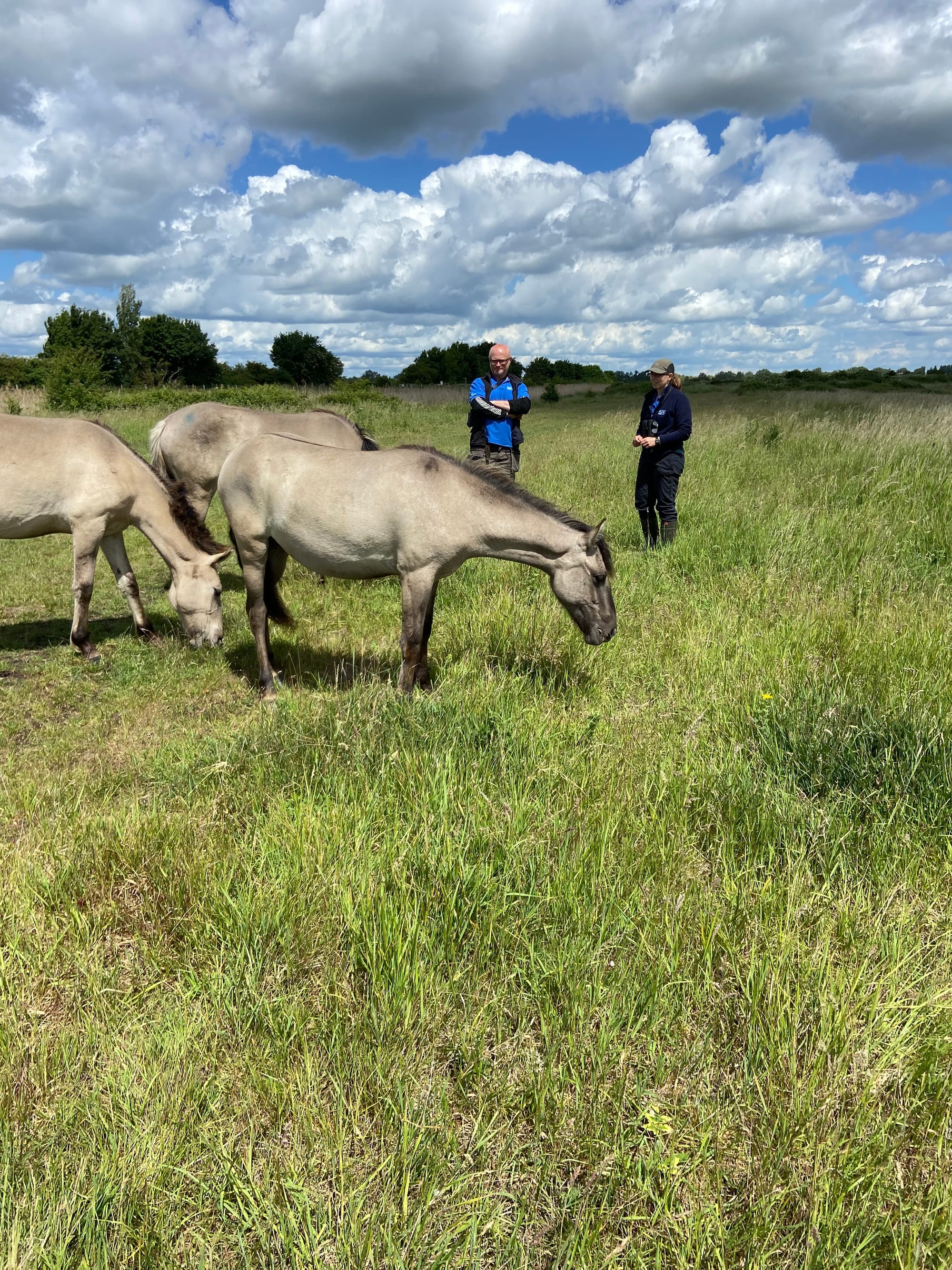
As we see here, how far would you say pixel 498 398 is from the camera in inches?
358

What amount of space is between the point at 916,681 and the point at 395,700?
311 centimetres

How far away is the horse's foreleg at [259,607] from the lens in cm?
581

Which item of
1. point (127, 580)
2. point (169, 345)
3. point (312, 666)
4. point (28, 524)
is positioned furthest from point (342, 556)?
point (169, 345)

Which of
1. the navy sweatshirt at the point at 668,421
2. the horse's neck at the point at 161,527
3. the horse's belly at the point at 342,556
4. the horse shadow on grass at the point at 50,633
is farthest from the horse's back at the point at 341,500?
the navy sweatshirt at the point at 668,421

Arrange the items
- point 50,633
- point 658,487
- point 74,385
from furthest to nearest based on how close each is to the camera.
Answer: point 74,385
point 658,487
point 50,633

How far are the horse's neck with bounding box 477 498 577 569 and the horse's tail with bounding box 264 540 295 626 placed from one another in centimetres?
204

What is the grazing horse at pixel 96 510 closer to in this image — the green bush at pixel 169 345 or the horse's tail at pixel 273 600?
the horse's tail at pixel 273 600

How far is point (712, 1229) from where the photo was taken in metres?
1.66

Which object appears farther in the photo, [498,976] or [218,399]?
[218,399]

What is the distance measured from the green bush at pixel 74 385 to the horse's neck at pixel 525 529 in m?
24.3

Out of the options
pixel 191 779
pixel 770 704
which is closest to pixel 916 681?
pixel 770 704

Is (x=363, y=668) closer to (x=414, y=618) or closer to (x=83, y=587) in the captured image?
(x=414, y=618)

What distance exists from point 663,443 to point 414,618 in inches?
184

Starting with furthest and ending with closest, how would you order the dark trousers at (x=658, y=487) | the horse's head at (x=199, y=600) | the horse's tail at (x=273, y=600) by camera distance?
the dark trousers at (x=658, y=487), the horse's head at (x=199, y=600), the horse's tail at (x=273, y=600)
